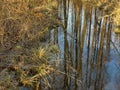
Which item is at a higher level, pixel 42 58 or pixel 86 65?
pixel 42 58

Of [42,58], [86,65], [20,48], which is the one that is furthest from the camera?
[86,65]

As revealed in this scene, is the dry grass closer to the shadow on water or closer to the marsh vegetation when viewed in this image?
the marsh vegetation

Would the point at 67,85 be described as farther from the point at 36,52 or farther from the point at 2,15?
the point at 2,15

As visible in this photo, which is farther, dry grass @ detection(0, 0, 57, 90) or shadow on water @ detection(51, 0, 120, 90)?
shadow on water @ detection(51, 0, 120, 90)

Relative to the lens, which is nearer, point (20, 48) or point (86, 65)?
point (20, 48)

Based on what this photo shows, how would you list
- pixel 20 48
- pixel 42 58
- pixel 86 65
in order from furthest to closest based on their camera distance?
pixel 86 65 < pixel 20 48 < pixel 42 58

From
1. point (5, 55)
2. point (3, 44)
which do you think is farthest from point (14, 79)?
point (3, 44)

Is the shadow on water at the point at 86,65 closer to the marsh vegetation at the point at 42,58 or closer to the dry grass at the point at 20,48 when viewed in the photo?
the marsh vegetation at the point at 42,58

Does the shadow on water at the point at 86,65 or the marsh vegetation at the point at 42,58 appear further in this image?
the shadow on water at the point at 86,65

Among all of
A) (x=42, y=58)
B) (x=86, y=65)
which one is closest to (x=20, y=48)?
(x=42, y=58)

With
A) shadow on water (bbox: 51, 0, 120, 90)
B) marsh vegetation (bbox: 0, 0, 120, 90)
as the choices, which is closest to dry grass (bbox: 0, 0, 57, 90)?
marsh vegetation (bbox: 0, 0, 120, 90)

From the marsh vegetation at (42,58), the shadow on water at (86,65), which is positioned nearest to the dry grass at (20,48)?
the marsh vegetation at (42,58)

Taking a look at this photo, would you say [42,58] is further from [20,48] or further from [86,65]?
[86,65]

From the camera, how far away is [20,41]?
12.1 feet
